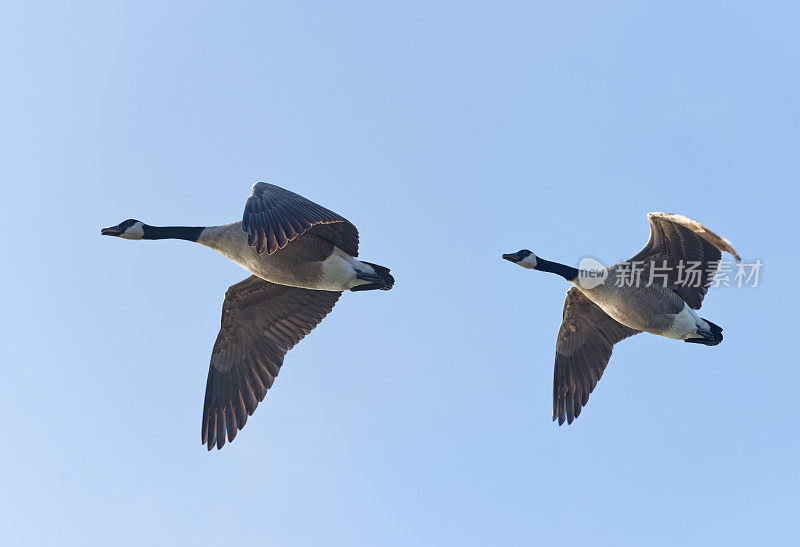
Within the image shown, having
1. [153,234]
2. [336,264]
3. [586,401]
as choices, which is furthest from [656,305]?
[153,234]

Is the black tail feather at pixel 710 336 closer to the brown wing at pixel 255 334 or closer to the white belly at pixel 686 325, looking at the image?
the white belly at pixel 686 325

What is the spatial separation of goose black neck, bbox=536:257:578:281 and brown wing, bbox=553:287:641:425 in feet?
1.31

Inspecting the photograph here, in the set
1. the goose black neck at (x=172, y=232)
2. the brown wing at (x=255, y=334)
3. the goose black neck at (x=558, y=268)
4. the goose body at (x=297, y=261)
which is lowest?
the brown wing at (x=255, y=334)

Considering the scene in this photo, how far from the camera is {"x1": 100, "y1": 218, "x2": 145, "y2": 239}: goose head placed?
1312 cm

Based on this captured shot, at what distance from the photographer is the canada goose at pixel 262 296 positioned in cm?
1180

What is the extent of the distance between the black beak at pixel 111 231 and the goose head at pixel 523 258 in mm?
6303

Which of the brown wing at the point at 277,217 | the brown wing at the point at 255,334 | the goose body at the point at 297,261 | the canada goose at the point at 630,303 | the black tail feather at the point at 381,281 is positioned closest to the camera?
the brown wing at the point at 277,217

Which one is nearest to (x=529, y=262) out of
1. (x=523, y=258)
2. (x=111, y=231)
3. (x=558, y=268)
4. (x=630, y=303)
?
(x=523, y=258)

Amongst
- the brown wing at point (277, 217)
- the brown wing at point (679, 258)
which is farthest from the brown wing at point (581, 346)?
the brown wing at point (277, 217)

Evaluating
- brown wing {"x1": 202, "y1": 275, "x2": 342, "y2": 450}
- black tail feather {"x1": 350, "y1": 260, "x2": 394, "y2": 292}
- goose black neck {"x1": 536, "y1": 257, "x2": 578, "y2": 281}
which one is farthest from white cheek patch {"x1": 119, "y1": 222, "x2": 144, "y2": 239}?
goose black neck {"x1": 536, "y1": 257, "x2": 578, "y2": 281}

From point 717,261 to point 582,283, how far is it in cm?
209

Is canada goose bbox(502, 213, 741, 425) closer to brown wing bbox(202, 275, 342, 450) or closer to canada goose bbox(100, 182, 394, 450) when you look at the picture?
canada goose bbox(100, 182, 394, 450)

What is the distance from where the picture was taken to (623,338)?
44.9 ft

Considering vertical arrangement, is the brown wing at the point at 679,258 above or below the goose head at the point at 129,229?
above
